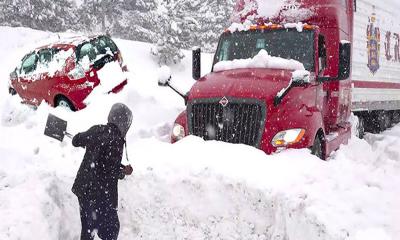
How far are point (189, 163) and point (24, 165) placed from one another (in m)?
2.41

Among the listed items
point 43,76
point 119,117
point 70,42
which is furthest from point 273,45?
point 43,76

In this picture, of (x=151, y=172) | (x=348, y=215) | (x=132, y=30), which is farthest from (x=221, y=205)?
(x=132, y=30)

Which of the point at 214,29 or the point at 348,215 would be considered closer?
the point at 348,215

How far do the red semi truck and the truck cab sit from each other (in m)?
0.01

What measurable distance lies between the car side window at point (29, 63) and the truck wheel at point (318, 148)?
8144 millimetres

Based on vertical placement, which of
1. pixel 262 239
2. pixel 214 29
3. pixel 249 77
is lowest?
pixel 262 239

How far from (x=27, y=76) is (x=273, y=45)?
7309mm

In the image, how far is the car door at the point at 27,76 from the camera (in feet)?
39.8

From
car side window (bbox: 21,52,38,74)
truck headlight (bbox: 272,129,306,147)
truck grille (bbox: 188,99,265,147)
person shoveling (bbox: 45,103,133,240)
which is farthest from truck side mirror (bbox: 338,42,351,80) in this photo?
car side window (bbox: 21,52,38,74)

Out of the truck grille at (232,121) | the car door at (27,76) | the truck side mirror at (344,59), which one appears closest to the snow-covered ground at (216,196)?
the truck grille at (232,121)

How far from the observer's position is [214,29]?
39500mm

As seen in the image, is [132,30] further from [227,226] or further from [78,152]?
[227,226]

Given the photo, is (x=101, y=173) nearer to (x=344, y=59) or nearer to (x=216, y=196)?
(x=216, y=196)

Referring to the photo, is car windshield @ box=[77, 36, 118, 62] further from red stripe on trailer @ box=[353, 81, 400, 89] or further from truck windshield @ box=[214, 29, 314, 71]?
red stripe on trailer @ box=[353, 81, 400, 89]
